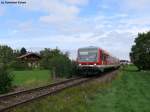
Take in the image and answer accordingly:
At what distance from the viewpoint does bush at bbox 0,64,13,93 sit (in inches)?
840

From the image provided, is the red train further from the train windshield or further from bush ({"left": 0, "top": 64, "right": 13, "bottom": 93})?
bush ({"left": 0, "top": 64, "right": 13, "bottom": 93})

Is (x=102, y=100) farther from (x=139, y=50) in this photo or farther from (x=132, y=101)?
(x=139, y=50)

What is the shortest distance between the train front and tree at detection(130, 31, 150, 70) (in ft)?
126

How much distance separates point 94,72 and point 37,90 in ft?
53.8

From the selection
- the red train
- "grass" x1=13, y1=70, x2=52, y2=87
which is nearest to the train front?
the red train

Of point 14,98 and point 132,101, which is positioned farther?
point 14,98

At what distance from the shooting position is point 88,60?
37.4 metres

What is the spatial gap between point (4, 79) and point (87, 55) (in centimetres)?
1685

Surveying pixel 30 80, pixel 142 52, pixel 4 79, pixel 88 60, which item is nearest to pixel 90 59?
pixel 88 60

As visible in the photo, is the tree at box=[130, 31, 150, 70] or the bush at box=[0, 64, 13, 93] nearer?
the bush at box=[0, 64, 13, 93]

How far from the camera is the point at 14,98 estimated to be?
57.9ft

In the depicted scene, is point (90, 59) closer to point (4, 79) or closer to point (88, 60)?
point (88, 60)

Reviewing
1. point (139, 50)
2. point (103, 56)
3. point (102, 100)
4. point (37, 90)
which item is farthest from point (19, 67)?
point (102, 100)

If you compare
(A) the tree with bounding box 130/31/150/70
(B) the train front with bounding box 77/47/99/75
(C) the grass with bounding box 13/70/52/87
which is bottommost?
(C) the grass with bounding box 13/70/52/87
